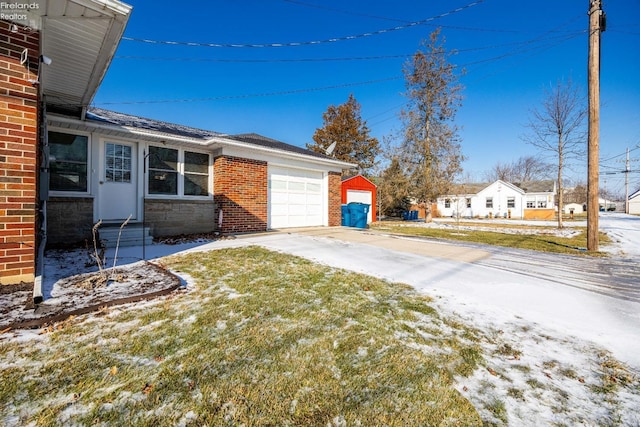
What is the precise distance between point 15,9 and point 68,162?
15.0 ft

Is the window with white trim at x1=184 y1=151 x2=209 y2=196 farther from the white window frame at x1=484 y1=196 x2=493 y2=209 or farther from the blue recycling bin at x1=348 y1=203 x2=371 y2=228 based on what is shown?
the white window frame at x1=484 y1=196 x2=493 y2=209

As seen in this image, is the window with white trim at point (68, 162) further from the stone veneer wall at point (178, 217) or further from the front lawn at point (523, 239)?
the front lawn at point (523, 239)

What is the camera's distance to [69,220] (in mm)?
6418

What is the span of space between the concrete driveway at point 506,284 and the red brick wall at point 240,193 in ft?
5.33

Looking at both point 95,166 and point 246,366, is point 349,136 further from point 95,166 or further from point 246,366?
point 246,366

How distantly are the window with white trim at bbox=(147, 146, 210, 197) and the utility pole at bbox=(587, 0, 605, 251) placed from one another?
36.2ft

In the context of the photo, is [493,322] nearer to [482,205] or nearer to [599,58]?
[599,58]

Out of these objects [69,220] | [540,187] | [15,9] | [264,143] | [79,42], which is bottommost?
[69,220]

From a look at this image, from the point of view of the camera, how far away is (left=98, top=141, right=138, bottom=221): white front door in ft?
23.4

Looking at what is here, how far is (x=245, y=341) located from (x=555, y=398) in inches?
85.1

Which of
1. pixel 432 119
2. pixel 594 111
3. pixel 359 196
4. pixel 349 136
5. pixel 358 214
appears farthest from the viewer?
pixel 349 136

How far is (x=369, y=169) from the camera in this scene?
33781mm

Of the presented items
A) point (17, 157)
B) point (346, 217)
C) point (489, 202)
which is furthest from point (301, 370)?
point (489, 202)

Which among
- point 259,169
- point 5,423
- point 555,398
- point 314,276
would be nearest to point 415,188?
point 259,169
